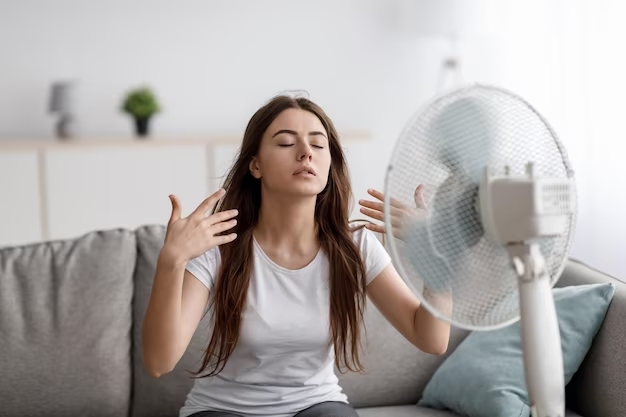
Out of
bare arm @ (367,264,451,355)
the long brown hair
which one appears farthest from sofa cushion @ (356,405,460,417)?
bare arm @ (367,264,451,355)

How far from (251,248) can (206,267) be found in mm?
109

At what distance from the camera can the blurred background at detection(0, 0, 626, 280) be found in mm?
4551

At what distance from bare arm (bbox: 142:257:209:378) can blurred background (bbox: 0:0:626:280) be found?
283 centimetres

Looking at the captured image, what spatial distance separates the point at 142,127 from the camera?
4.89m

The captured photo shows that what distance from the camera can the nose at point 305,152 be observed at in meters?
1.77

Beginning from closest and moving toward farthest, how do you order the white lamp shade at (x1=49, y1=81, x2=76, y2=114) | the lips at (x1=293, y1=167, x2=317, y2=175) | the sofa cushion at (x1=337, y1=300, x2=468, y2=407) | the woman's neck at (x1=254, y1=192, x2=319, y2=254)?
the lips at (x1=293, y1=167, x2=317, y2=175), the woman's neck at (x1=254, y1=192, x2=319, y2=254), the sofa cushion at (x1=337, y1=300, x2=468, y2=407), the white lamp shade at (x1=49, y1=81, x2=76, y2=114)

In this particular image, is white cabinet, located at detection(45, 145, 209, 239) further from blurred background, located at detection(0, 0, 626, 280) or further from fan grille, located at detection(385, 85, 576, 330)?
fan grille, located at detection(385, 85, 576, 330)

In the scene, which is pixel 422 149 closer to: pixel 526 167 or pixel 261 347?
pixel 526 167

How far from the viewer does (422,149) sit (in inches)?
48.9

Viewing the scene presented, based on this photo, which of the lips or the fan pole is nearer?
the fan pole

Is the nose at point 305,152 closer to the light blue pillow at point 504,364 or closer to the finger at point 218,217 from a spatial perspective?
the finger at point 218,217

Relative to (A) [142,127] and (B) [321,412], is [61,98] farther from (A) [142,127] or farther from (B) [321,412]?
(B) [321,412]

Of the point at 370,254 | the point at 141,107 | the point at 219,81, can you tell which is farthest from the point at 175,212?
the point at 219,81

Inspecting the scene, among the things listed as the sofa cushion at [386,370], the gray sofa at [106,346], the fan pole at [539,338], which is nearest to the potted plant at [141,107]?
the gray sofa at [106,346]
